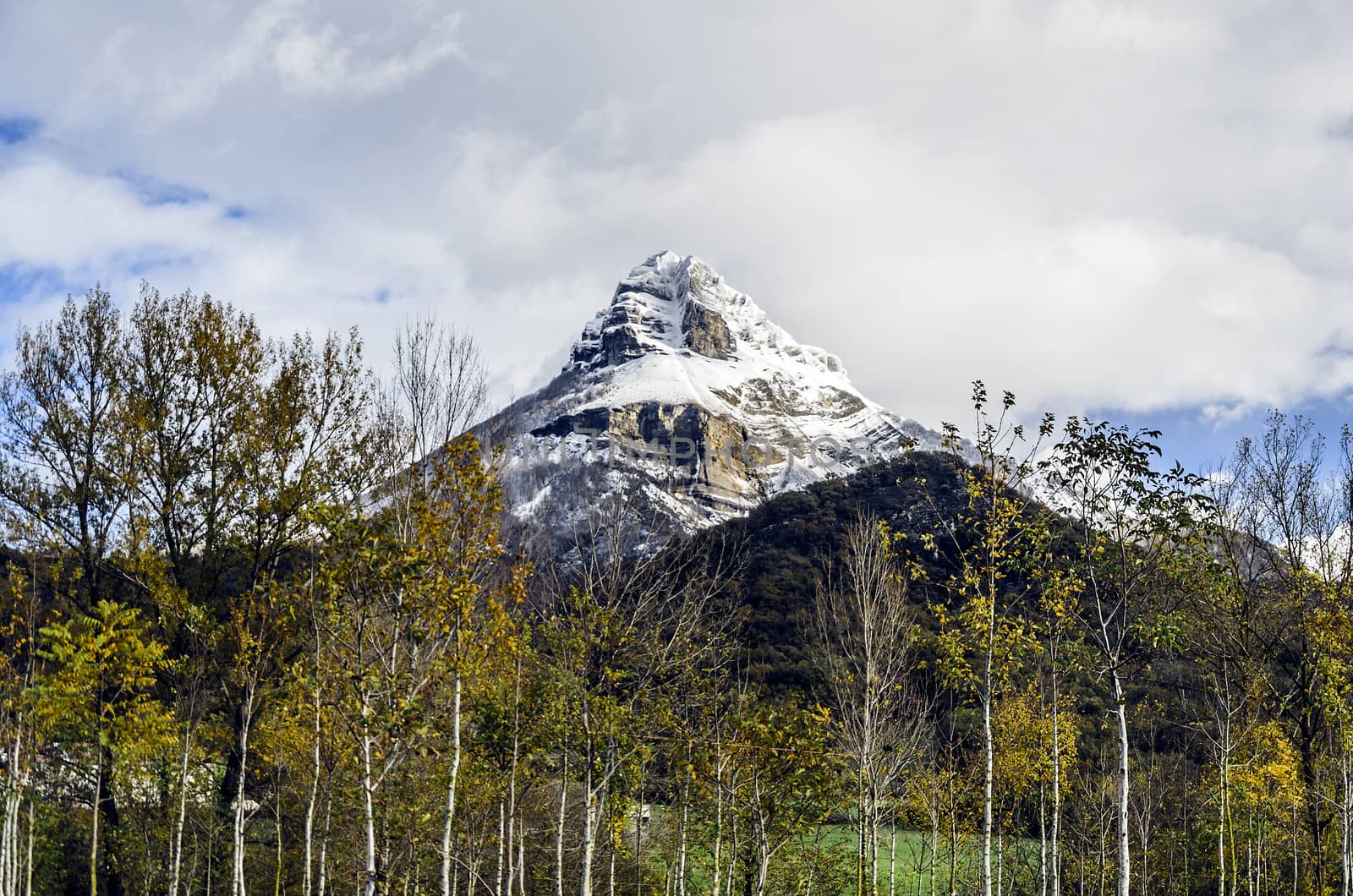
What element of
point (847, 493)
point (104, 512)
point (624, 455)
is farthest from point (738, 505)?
point (104, 512)

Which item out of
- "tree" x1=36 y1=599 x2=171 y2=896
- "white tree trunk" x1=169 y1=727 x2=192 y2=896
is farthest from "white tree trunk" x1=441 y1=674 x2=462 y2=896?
"white tree trunk" x1=169 y1=727 x2=192 y2=896

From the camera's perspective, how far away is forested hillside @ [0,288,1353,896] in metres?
14.6

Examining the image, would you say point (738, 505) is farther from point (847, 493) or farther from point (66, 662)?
point (66, 662)

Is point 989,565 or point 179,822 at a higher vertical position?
point 989,565

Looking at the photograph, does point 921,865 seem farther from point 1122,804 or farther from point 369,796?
point 369,796

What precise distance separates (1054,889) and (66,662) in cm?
2404

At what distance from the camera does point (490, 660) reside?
17734mm

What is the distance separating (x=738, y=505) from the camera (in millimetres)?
153000

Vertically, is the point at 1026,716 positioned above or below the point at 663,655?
below

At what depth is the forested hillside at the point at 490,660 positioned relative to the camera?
14.6 meters

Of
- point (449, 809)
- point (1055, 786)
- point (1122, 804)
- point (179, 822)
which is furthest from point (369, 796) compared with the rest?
point (1055, 786)

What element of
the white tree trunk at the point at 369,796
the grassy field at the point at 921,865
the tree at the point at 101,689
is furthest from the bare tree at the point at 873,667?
the tree at the point at 101,689

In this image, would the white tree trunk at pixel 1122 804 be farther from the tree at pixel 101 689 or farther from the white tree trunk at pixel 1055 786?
the tree at pixel 101 689

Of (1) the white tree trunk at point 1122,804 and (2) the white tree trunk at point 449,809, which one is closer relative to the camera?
(2) the white tree trunk at point 449,809
